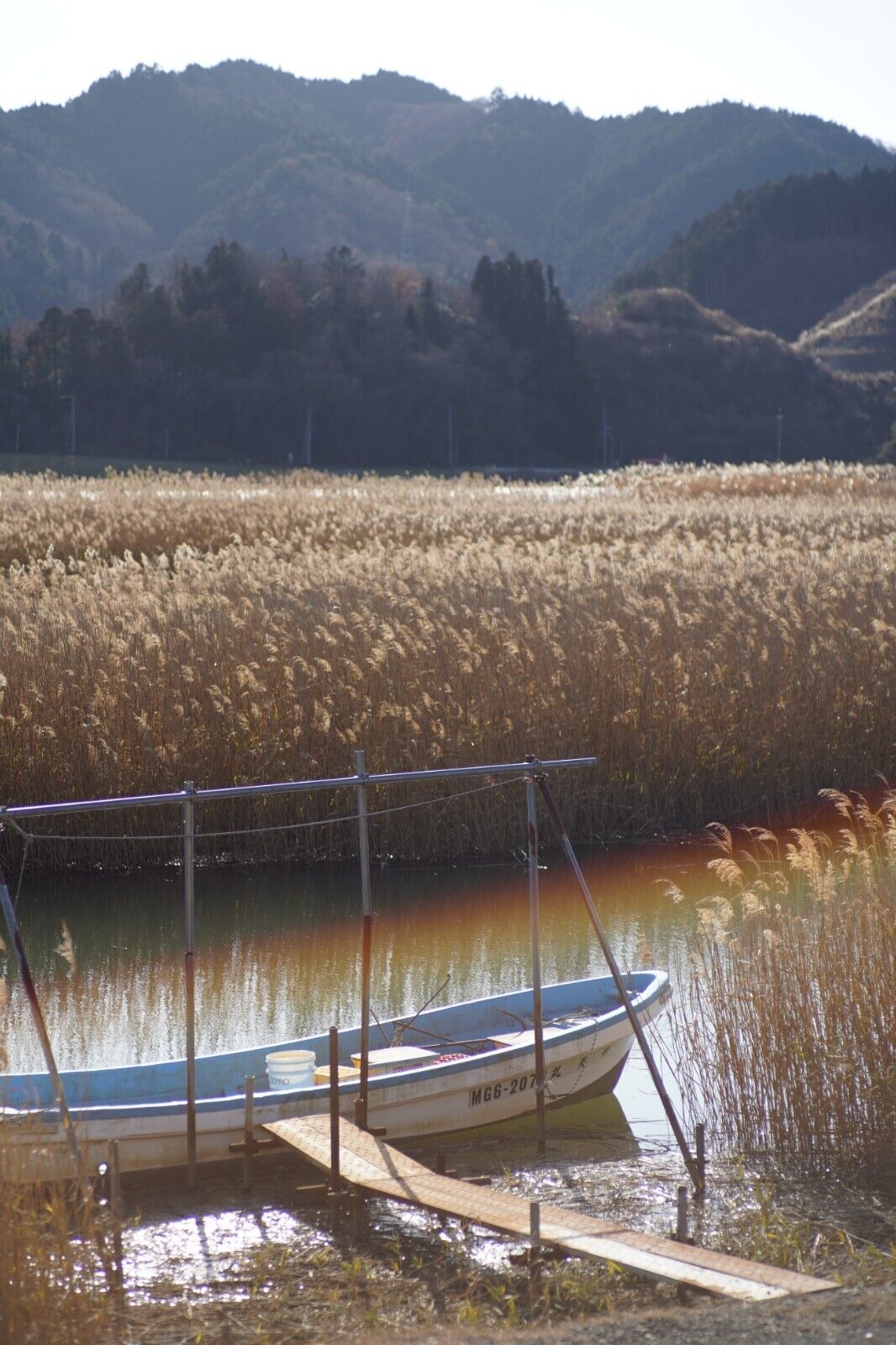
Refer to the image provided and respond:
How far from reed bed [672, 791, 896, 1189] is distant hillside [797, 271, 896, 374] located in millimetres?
104107

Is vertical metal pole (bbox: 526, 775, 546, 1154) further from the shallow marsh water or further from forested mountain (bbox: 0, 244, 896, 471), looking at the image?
forested mountain (bbox: 0, 244, 896, 471)

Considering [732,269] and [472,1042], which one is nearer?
[472,1042]

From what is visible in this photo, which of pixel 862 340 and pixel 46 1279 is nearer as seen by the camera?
pixel 46 1279

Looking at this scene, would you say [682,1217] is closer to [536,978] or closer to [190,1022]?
[536,978]

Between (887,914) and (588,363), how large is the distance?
74.6 m

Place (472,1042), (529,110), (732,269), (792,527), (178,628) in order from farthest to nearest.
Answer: (529,110)
(732,269)
(792,527)
(178,628)
(472,1042)

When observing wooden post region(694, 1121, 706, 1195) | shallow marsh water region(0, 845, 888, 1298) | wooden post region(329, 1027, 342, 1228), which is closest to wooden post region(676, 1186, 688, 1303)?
shallow marsh water region(0, 845, 888, 1298)

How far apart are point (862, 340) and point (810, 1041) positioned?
373 ft

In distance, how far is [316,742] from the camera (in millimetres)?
11328

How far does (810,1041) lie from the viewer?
20.4 ft

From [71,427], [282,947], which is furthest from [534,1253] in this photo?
[71,427]

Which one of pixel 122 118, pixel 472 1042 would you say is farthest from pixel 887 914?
pixel 122 118

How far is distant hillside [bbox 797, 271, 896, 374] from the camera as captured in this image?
109 m

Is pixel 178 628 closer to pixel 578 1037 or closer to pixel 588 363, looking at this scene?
pixel 578 1037
